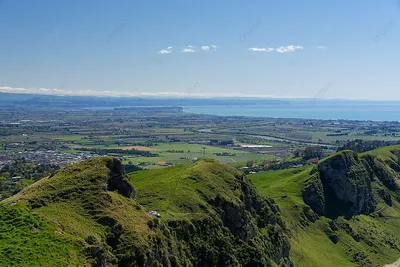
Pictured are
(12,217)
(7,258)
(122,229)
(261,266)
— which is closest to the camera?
(7,258)

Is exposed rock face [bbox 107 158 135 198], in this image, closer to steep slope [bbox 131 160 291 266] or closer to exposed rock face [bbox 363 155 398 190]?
steep slope [bbox 131 160 291 266]

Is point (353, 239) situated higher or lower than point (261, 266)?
lower

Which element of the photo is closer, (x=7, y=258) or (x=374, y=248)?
(x=7, y=258)

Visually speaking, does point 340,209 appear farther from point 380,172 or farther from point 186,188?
point 186,188

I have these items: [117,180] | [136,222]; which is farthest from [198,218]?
[136,222]

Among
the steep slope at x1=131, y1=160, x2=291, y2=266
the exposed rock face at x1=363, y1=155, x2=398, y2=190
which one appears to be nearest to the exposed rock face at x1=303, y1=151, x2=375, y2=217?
the exposed rock face at x1=363, y1=155, x2=398, y2=190

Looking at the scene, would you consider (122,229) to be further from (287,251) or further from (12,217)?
(287,251)

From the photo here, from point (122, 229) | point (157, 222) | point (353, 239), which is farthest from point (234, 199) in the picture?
point (353, 239)
